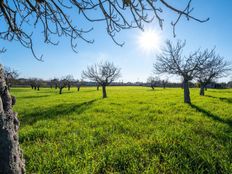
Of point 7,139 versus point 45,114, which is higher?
point 7,139

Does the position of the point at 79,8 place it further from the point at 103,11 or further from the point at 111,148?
the point at 111,148

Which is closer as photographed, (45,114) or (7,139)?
(7,139)

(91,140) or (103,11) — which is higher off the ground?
(103,11)

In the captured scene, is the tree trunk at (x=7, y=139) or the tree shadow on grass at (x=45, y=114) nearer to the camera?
the tree trunk at (x=7, y=139)

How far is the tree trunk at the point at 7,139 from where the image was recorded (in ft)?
5.49

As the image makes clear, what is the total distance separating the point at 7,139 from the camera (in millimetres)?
1700

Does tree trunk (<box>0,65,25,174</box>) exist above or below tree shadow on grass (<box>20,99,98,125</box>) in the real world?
above

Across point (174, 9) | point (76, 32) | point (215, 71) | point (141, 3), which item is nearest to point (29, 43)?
point (76, 32)

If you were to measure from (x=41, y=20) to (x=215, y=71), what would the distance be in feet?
79.0

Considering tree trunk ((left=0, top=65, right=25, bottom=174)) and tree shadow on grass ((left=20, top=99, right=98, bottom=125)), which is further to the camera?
tree shadow on grass ((left=20, top=99, right=98, bottom=125))

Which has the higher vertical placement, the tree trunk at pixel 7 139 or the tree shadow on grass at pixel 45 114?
the tree trunk at pixel 7 139

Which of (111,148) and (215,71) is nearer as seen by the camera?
(111,148)

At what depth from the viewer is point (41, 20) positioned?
3.06 m

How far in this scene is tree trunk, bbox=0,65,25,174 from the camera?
5.49ft
